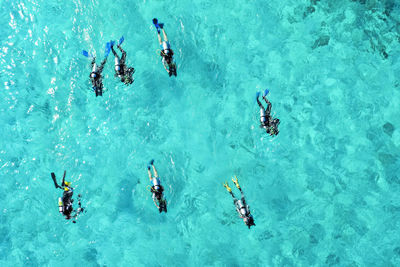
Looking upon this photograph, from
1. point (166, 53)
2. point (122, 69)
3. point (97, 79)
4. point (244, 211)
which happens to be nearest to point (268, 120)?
point (244, 211)

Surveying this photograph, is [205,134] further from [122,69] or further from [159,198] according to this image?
[122,69]

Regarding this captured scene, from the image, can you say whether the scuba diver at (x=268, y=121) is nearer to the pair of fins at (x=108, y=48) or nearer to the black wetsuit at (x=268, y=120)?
the black wetsuit at (x=268, y=120)

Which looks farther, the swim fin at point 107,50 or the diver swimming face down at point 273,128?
the swim fin at point 107,50

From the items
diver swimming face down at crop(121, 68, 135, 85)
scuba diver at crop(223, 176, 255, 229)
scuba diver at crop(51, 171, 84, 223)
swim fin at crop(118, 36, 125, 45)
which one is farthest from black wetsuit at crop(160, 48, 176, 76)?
scuba diver at crop(51, 171, 84, 223)

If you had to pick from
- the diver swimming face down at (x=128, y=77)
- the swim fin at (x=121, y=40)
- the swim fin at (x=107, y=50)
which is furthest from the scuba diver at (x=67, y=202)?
the swim fin at (x=121, y=40)

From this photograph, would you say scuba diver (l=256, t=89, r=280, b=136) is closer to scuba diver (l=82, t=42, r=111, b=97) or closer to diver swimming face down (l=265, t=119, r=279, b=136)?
diver swimming face down (l=265, t=119, r=279, b=136)

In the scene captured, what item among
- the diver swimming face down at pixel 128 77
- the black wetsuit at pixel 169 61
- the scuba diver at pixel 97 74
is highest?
the scuba diver at pixel 97 74

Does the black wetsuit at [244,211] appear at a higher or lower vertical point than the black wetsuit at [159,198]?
lower
